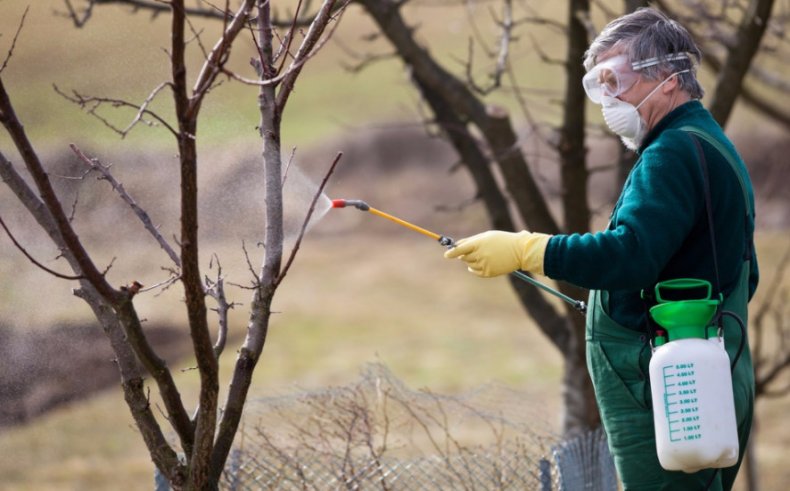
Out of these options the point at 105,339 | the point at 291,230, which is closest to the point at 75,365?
the point at 105,339

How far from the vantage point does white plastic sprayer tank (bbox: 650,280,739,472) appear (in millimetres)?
2457

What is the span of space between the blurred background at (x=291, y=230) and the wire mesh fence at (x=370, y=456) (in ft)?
0.88

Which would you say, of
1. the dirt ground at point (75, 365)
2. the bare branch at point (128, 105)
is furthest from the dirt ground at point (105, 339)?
the bare branch at point (128, 105)

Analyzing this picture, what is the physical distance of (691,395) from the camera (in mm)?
2457

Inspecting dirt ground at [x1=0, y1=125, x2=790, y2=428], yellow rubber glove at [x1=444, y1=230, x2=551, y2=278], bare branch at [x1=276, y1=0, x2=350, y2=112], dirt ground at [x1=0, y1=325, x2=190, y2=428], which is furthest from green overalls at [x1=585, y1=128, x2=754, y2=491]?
dirt ground at [x1=0, y1=325, x2=190, y2=428]

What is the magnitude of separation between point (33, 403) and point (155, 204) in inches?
249

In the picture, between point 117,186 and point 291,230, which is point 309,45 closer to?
point 117,186

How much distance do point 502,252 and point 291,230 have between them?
1.31 meters

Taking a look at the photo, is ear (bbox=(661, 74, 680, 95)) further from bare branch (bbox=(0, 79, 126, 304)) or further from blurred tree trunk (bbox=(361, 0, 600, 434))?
blurred tree trunk (bbox=(361, 0, 600, 434))

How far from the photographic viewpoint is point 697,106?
263 cm

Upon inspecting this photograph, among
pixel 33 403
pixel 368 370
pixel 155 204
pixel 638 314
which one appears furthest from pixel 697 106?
pixel 33 403

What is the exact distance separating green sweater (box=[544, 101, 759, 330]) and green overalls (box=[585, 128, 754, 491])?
5cm

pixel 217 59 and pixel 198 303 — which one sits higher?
pixel 217 59

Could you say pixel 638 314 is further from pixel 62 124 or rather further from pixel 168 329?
pixel 168 329
